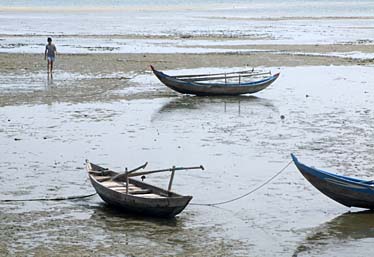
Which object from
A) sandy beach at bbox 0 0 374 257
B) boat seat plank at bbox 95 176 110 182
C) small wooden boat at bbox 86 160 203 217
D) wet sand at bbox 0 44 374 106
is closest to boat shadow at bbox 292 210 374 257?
sandy beach at bbox 0 0 374 257

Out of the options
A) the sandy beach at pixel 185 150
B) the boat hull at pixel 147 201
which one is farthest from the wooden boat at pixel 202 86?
the boat hull at pixel 147 201

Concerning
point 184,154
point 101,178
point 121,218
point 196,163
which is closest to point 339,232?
point 121,218

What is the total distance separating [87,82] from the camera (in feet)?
102

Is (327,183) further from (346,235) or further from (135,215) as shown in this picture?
(135,215)

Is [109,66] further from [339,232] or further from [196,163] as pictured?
[339,232]

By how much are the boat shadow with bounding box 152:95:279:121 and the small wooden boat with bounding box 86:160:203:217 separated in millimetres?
9488

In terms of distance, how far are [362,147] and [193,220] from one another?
6.84 metres

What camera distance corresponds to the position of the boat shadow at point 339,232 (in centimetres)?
1268

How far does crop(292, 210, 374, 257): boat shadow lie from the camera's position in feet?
41.6

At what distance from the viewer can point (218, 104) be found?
26594mm

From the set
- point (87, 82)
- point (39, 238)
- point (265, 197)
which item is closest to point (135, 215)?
point (39, 238)

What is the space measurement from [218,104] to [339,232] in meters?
13.5

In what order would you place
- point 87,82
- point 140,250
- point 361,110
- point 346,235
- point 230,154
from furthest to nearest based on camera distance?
point 87,82 → point 361,110 → point 230,154 → point 346,235 → point 140,250

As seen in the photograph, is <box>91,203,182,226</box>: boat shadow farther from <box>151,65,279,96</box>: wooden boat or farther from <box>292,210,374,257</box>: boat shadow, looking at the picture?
<box>151,65,279,96</box>: wooden boat
